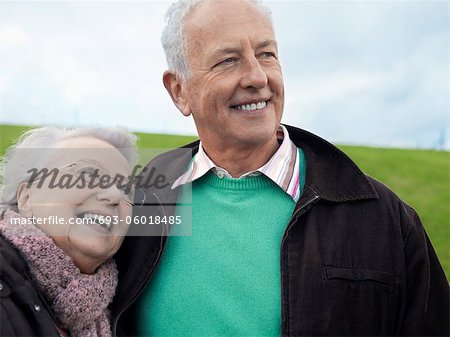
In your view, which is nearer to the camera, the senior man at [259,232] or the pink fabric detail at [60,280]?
the pink fabric detail at [60,280]

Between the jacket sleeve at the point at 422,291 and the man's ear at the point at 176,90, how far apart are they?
128 centimetres

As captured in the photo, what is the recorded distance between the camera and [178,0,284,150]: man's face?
111 inches

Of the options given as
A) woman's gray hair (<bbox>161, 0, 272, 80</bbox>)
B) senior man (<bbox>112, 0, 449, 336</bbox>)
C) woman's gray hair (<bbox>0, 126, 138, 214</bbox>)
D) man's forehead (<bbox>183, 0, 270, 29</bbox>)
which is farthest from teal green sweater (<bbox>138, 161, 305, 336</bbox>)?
man's forehead (<bbox>183, 0, 270, 29</bbox>)

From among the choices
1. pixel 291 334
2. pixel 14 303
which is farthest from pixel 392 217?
pixel 14 303

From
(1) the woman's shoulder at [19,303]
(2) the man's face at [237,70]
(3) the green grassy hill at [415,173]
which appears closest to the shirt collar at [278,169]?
(2) the man's face at [237,70]

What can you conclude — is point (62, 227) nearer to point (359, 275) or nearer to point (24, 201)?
point (24, 201)

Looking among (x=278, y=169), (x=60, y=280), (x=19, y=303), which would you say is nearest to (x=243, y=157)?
(x=278, y=169)

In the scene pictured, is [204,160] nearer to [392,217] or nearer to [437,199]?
[392,217]

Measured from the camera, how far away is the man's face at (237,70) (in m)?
2.83

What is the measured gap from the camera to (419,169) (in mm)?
14906

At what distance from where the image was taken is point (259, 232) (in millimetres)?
2752

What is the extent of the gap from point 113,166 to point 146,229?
1.28 ft

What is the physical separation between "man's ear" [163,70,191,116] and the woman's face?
554 mm

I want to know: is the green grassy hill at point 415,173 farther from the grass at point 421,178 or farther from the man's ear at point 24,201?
the man's ear at point 24,201
